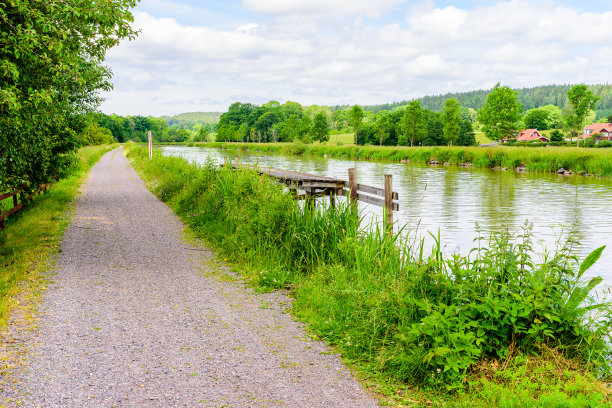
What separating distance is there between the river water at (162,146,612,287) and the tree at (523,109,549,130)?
126m

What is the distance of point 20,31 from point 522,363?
6.89m

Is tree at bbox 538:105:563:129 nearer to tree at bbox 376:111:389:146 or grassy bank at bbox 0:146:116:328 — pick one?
tree at bbox 376:111:389:146

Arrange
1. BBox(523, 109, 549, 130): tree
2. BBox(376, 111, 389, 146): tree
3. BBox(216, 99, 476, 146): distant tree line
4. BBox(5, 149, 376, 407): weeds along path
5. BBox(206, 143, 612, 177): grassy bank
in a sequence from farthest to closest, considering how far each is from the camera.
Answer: BBox(523, 109, 549, 130): tree, BBox(376, 111, 389, 146): tree, BBox(216, 99, 476, 146): distant tree line, BBox(206, 143, 612, 177): grassy bank, BBox(5, 149, 376, 407): weeds along path

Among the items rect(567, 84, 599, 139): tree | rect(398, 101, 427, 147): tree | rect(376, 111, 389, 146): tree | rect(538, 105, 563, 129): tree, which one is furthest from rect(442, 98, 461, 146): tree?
rect(538, 105, 563, 129): tree

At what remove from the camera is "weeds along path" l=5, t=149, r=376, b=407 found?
4.07 meters

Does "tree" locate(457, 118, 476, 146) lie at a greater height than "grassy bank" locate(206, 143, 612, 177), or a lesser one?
greater

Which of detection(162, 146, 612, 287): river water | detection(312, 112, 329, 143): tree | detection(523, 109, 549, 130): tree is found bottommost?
detection(162, 146, 612, 287): river water

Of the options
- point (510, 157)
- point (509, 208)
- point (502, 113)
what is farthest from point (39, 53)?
point (502, 113)

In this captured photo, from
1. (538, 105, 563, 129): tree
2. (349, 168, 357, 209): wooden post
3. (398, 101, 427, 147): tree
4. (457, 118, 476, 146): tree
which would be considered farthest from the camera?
(538, 105, 563, 129): tree

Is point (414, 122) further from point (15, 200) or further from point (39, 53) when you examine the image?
point (39, 53)

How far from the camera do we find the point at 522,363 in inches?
173

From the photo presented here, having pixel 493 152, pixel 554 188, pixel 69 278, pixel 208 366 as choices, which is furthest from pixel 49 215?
pixel 493 152

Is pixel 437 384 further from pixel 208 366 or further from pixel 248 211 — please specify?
pixel 248 211

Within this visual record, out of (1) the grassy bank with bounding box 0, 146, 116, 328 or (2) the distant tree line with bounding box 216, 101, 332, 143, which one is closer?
(1) the grassy bank with bounding box 0, 146, 116, 328
